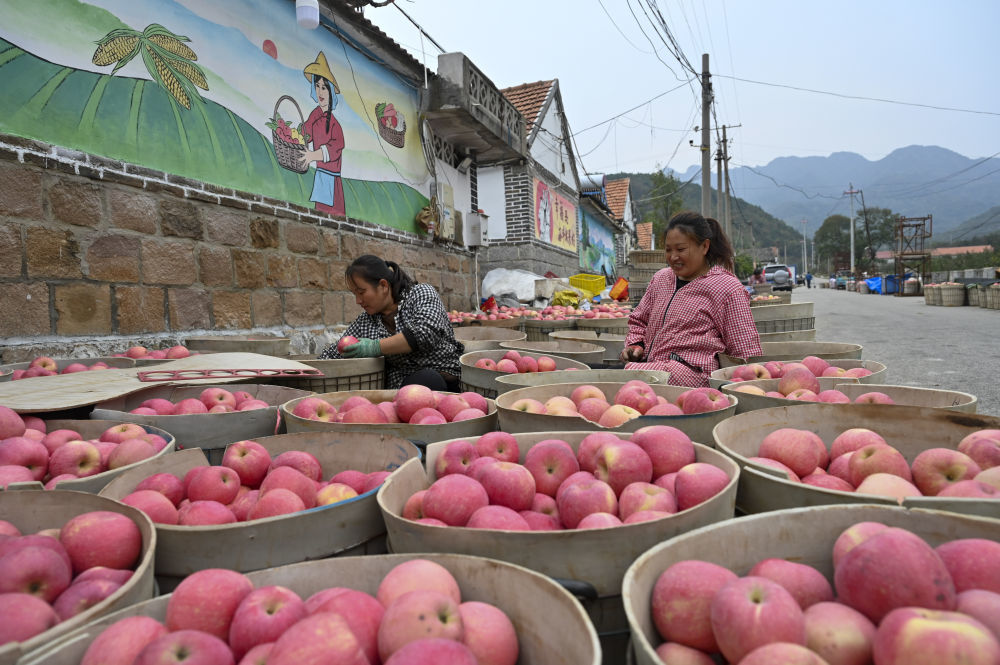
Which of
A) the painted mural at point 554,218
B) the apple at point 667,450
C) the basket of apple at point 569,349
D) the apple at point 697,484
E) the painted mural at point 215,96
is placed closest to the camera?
the apple at point 697,484

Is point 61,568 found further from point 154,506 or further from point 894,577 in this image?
point 894,577

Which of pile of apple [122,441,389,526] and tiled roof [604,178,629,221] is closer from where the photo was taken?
pile of apple [122,441,389,526]

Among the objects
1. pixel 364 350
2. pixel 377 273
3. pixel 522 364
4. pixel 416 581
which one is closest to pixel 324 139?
pixel 377 273

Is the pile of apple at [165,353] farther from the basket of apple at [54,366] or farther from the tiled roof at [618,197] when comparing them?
the tiled roof at [618,197]

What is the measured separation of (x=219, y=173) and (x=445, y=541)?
18.0ft

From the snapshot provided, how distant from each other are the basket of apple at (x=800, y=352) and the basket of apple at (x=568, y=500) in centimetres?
227

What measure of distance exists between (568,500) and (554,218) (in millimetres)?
15377

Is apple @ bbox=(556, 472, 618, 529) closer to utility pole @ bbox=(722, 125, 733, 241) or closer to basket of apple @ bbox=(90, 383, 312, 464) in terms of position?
basket of apple @ bbox=(90, 383, 312, 464)

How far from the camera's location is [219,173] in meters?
5.48

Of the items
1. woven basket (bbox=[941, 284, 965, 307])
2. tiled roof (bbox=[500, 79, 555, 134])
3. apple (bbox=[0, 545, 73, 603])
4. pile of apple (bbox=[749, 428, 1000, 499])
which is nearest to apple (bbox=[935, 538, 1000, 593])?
pile of apple (bbox=[749, 428, 1000, 499])

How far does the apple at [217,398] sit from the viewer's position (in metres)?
2.66

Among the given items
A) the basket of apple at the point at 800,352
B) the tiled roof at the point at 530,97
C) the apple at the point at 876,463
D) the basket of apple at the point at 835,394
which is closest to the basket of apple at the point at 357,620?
the apple at the point at 876,463

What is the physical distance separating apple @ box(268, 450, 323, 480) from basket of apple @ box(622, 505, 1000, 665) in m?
1.25

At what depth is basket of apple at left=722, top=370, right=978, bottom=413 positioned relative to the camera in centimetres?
225
